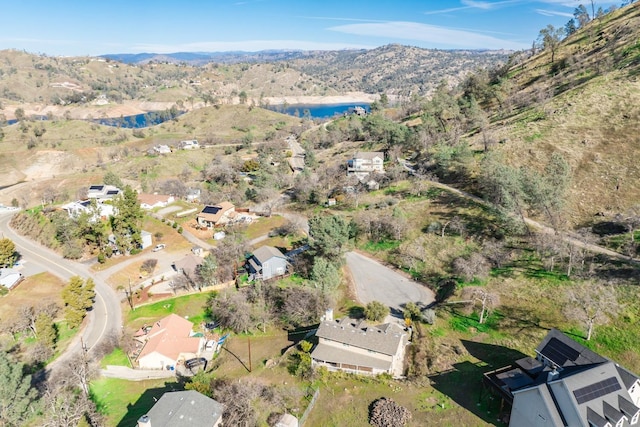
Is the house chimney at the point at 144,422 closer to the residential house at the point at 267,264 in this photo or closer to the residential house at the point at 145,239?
the residential house at the point at 267,264

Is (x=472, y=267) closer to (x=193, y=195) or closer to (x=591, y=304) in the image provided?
(x=591, y=304)

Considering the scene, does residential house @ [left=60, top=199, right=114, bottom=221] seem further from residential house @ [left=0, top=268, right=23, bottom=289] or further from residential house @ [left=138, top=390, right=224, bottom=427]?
residential house @ [left=138, top=390, right=224, bottom=427]

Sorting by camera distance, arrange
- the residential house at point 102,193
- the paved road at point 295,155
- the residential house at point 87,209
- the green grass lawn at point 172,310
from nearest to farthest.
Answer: the green grass lawn at point 172,310, the residential house at point 87,209, the residential house at point 102,193, the paved road at point 295,155

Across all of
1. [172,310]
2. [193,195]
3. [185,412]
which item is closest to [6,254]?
[172,310]

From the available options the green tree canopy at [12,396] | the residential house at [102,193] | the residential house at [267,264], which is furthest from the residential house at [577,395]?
the residential house at [102,193]

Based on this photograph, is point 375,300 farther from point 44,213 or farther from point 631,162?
point 44,213
